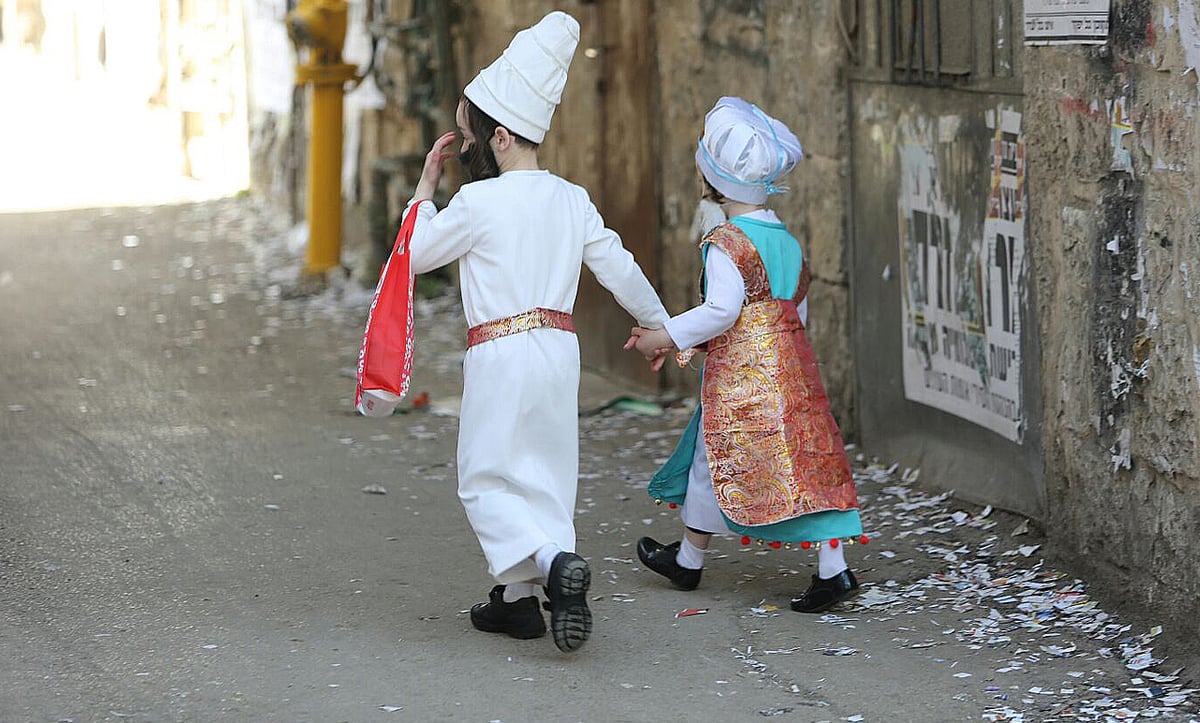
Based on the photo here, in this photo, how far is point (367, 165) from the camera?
12.3m

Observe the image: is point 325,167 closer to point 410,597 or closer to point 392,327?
point 410,597

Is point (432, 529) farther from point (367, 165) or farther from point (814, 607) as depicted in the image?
point (367, 165)

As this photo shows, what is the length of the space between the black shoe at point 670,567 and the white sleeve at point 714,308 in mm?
725

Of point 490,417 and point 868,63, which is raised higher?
point 868,63

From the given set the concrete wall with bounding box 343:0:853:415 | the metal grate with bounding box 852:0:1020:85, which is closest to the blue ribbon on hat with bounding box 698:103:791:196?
the metal grate with bounding box 852:0:1020:85

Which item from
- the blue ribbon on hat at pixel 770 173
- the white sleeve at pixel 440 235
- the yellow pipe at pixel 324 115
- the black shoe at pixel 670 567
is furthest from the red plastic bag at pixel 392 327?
the yellow pipe at pixel 324 115

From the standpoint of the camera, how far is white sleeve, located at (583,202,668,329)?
4.15m

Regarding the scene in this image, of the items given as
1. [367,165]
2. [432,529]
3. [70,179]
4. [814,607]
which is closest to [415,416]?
[432,529]

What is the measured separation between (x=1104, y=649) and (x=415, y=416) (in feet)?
12.6

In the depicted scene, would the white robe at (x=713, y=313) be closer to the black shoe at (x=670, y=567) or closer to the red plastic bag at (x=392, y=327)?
the black shoe at (x=670, y=567)

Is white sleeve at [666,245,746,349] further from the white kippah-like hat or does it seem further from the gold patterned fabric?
the white kippah-like hat

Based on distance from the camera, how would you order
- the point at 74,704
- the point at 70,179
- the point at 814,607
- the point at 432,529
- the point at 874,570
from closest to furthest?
the point at 74,704, the point at 814,607, the point at 874,570, the point at 432,529, the point at 70,179

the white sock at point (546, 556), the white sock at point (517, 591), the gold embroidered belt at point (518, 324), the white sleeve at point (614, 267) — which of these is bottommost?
the white sock at point (517, 591)

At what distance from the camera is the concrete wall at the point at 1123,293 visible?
3.89m
